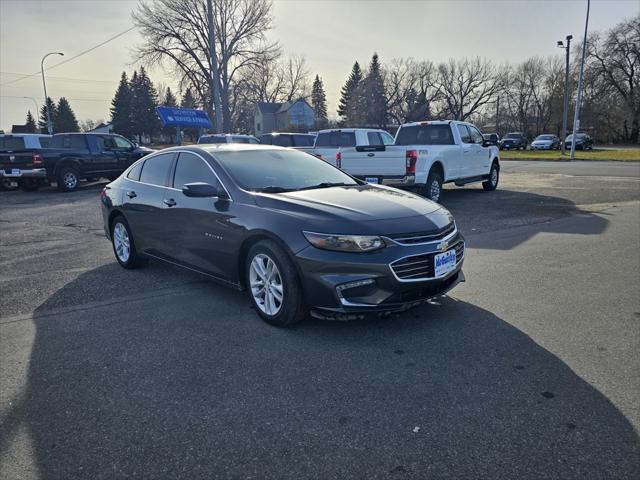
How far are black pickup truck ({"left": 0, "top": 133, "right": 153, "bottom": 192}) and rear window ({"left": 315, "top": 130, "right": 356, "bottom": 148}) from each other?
8901 millimetres

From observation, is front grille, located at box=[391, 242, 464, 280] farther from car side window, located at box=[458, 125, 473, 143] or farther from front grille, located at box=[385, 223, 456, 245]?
car side window, located at box=[458, 125, 473, 143]

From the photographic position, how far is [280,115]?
92.6 metres

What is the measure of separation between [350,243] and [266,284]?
94cm

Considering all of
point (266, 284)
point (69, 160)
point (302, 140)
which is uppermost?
point (302, 140)

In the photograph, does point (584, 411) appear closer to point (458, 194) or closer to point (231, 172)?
point (231, 172)

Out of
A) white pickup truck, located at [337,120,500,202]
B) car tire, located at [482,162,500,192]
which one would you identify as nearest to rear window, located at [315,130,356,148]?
white pickup truck, located at [337,120,500,202]

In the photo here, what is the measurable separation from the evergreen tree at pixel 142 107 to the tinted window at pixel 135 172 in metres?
78.6

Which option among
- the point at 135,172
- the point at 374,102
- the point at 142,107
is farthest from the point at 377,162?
the point at 142,107

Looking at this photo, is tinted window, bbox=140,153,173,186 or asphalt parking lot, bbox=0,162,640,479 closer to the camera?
asphalt parking lot, bbox=0,162,640,479

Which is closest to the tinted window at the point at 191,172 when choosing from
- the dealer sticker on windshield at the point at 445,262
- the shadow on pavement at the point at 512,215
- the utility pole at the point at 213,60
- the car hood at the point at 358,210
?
the car hood at the point at 358,210

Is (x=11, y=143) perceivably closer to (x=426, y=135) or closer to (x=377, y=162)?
(x=377, y=162)

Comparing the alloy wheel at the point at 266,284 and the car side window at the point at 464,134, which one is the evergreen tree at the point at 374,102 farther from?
the alloy wheel at the point at 266,284

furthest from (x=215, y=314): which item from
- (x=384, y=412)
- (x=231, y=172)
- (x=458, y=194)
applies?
(x=458, y=194)

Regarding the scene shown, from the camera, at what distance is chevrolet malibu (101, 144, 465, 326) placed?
12.2ft
